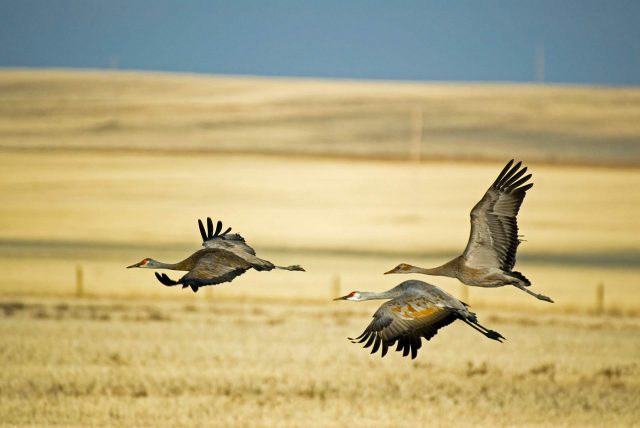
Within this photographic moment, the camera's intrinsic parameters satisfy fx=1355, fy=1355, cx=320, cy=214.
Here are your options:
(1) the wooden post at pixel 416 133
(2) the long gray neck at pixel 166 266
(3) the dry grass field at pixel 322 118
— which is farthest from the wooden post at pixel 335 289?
(3) the dry grass field at pixel 322 118

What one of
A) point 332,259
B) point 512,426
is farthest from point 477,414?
point 332,259

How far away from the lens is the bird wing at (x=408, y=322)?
11625 millimetres

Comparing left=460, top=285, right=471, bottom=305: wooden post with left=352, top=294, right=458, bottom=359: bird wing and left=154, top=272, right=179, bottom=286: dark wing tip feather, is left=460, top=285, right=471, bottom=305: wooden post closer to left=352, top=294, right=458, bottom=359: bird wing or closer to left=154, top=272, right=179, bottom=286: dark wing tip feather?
left=352, top=294, right=458, bottom=359: bird wing

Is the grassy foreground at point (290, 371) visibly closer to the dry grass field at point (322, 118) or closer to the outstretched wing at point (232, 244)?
the outstretched wing at point (232, 244)

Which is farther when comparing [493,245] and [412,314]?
[493,245]

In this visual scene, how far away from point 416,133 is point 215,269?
93997mm

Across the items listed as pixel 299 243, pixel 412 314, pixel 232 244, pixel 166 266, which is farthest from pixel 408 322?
pixel 299 243

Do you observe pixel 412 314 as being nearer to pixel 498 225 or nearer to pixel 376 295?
pixel 376 295

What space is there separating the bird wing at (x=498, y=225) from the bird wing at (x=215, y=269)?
2.11 metres

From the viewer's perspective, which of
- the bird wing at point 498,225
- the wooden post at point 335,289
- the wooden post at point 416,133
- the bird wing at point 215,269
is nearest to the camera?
the bird wing at point 215,269

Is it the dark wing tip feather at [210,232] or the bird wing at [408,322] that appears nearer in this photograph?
the bird wing at [408,322]

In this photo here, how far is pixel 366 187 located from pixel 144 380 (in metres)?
54.1

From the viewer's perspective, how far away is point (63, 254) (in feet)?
188

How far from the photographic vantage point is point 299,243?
212 ft
